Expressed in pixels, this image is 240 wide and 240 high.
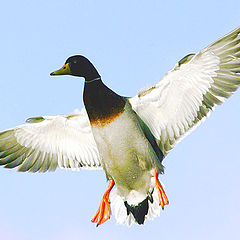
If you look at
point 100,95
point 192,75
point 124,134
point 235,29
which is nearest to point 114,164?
point 124,134

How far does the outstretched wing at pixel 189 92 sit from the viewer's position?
25.2 feet

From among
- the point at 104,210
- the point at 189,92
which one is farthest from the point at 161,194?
the point at 189,92

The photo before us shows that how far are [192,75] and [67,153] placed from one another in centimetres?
229

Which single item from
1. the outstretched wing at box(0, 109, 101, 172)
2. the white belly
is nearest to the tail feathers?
the white belly

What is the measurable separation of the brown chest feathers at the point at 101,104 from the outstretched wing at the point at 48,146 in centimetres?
88

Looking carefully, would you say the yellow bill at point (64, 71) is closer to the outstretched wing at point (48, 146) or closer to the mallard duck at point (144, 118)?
the mallard duck at point (144, 118)

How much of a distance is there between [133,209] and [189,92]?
5.77 ft

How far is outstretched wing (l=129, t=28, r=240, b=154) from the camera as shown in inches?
302

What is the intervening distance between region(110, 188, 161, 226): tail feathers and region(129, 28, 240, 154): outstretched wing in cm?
75

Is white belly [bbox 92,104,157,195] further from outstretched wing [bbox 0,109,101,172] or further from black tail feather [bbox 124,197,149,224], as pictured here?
outstretched wing [bbox 0,109,101,172]

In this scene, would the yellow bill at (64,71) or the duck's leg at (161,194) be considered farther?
the yellow bill at (64,71)

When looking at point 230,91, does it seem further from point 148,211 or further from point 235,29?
point 148,211

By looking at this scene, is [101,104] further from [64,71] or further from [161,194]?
[161,194]

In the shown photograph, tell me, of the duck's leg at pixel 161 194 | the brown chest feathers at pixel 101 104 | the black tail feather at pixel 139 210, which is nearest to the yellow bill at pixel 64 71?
the brown chest feathers at pixel 101 104
